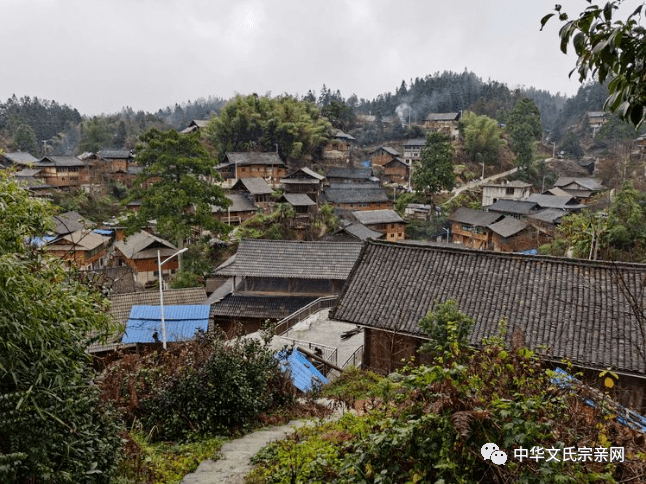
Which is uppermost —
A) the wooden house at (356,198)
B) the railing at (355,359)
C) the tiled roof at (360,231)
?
the wooden house at (356,198)

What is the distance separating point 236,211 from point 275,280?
2140 cm

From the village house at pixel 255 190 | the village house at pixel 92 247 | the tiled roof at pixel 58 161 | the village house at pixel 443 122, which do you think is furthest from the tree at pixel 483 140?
the tiled roof at pixel 58 161

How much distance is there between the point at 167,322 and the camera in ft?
64.9

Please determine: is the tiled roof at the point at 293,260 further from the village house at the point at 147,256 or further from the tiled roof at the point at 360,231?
the tiled roof at the point at 360,231

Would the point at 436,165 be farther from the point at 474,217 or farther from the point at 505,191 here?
the point at 505,191

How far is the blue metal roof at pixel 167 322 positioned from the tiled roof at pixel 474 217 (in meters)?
33.5

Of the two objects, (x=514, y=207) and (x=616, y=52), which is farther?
(x=514, y=207)

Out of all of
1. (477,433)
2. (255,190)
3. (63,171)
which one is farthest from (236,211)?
(477,433)

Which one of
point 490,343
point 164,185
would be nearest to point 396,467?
point 490,343

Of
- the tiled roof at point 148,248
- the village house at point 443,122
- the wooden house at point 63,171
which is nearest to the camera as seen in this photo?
the tiled roof at point 148,248

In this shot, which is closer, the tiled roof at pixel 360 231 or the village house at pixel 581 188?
the tiled roof at pixel 360 231

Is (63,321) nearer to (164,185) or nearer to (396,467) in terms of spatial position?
(396,467)

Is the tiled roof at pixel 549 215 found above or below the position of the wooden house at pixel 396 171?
below

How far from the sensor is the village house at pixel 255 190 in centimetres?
4569
